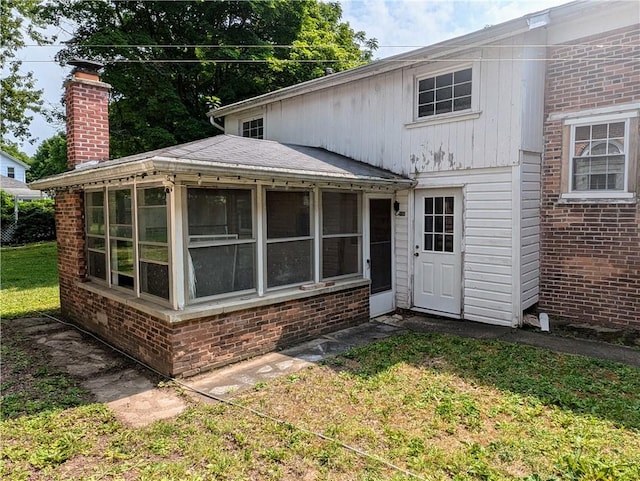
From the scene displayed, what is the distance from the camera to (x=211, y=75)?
631 inches

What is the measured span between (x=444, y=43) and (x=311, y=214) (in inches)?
142

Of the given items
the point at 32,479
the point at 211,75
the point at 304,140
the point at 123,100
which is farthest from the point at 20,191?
the point at 32,479

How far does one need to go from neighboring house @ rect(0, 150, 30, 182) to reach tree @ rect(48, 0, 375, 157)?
28.0 meters

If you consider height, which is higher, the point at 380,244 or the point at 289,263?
the point at 380,244

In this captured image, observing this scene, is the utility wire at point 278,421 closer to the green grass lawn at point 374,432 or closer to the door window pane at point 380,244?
the green grass lawn at point 374,432

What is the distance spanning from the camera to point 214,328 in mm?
5031

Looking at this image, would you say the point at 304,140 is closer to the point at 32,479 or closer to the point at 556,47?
the point at 556,47

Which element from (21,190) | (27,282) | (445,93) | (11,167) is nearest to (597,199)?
(445,93)

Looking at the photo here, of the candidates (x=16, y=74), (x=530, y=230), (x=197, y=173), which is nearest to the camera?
(x=197, y=173)

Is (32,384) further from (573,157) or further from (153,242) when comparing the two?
(573,157)

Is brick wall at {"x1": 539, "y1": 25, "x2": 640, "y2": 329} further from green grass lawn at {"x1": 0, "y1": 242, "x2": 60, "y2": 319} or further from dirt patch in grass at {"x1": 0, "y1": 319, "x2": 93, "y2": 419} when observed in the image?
green grass lawn at {"x1": 0, "y1": 242, "x2": 60, "y2": 319}

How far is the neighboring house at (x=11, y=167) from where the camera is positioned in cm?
3644

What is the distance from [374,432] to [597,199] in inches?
214

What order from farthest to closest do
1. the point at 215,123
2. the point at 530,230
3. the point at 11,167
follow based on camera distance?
the point at 11,167 < the point at 215,123 < the point at 530,230
